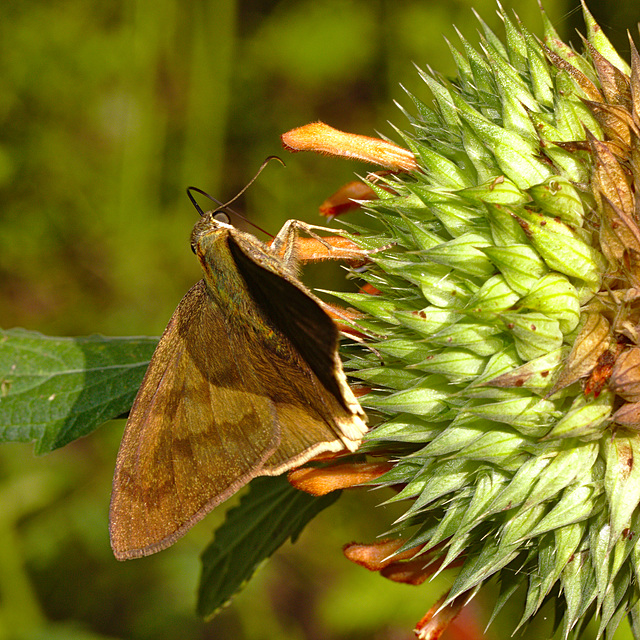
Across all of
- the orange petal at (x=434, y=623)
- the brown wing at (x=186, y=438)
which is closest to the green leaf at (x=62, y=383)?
the brown wing at (x=186, y=438)

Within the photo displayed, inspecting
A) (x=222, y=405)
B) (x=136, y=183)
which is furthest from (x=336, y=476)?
(x=136, y=183)

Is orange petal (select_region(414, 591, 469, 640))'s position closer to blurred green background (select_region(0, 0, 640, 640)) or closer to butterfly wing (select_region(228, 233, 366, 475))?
butterfly wing (select_region(228, 233, 366, 475))

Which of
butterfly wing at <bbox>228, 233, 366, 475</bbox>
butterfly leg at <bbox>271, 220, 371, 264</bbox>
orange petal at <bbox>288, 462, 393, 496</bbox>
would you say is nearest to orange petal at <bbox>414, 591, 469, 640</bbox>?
orange petal at <bbox>288, 462, 393, 496</bbox>

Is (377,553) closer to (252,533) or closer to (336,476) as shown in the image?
(336,476)

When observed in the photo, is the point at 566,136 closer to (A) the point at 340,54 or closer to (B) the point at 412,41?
(B) the point at 412,41

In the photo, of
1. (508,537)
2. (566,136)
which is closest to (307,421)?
(508,537)

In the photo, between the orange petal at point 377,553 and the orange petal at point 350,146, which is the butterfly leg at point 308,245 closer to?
the orange petal at point 350,146
